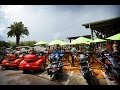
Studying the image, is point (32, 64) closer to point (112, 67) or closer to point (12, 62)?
point (12, 62)

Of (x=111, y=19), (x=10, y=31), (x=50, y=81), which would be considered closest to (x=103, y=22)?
(x=111, y=19)

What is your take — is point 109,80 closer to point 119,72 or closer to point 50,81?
point 119,72

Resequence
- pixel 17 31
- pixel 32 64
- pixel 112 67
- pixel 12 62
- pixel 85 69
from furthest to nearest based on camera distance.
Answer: pixel 17 31 → pixel 12 62 → pixel 32 64 → pixel 85 69 → pixel 112 67

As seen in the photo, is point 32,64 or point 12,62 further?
point 12,62

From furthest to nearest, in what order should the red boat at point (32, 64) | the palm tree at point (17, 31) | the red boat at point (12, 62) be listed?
the palm tree at point (17, 31) < the red boat at point (12, 62) < the red boat at point (32, 64)

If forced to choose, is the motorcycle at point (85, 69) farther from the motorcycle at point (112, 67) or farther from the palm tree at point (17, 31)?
the palm tree at point (17, 31)

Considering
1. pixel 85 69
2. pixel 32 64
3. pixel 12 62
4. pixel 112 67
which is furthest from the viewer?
pixel 12 62

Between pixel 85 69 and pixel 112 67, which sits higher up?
→ pixel 112 67

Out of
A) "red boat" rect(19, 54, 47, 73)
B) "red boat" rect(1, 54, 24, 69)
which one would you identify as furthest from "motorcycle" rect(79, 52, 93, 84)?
"red boat" rect(1, 54, 24, 69)

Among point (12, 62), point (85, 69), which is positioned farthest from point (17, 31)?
point (85, 69)

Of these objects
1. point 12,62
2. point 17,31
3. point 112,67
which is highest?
point 17,31

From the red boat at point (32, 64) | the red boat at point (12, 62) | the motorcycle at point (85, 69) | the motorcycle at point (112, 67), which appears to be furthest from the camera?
the red boat at point (12, 62)

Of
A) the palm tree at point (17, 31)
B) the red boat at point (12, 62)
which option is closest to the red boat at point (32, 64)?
the red boat at point (12, 62)

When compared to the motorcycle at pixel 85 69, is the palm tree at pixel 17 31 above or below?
above
